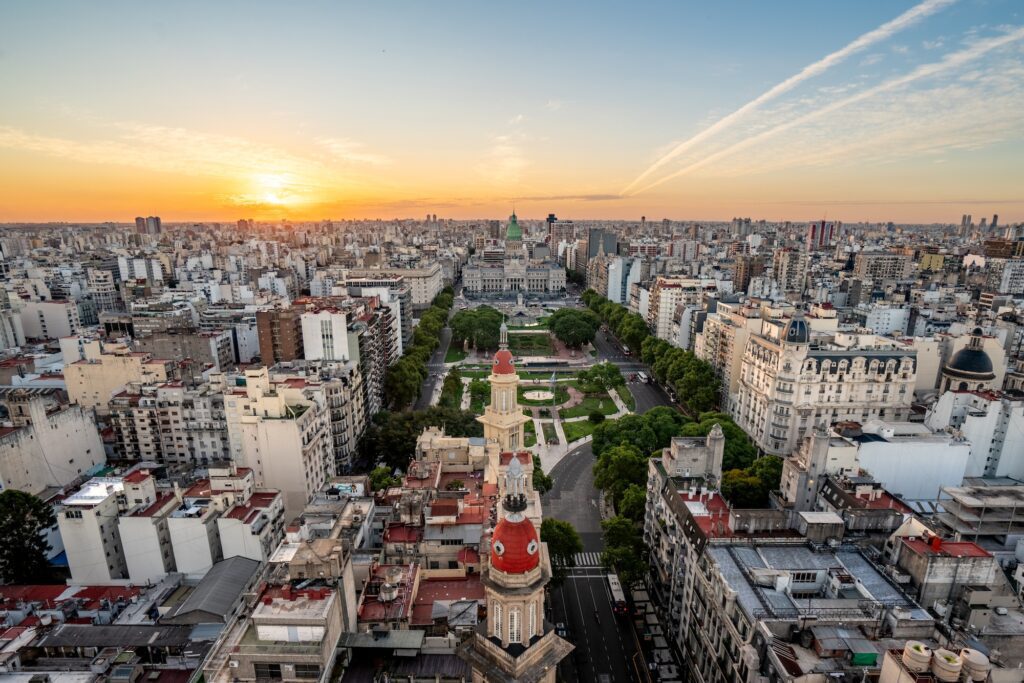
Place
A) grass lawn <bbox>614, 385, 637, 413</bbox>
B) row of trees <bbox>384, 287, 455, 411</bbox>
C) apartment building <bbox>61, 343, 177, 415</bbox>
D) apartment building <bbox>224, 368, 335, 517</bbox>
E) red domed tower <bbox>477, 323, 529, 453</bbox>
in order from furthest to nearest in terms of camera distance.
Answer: grass lawn <bbox>614, 385, 637, 413</bbox>, row of trees <bbox>384, 287, 455, 411</bbox>, apartment building <bbox>61, 343, 177, 415</bbox>, apartment building <bbox>224, 368, 335, 517</bbox>, red domed tower <bbox>477, 323, 529, 453</bbox>

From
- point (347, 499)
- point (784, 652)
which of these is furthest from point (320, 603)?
point (784, 652)

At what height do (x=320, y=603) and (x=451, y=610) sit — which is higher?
(x=320, y=603)

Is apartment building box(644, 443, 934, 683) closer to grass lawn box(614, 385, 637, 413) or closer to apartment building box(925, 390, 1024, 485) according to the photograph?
apartment building box(925, 390, 1024, 485)

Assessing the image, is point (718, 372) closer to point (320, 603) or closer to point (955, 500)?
point (955, 500)

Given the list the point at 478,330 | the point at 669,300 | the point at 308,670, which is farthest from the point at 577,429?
the point at 308,670

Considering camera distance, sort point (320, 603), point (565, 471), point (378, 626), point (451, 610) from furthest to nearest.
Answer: point (565, 471), point (451, 610), point (378, 626), point (320, 603)

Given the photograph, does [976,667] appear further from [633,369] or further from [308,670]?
[633,369]

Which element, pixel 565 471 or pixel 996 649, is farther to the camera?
pixel 565 471

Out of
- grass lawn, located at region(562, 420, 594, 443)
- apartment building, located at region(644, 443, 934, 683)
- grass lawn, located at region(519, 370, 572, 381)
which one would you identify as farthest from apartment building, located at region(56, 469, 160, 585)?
grass lawn, located at region(519, 370, 572, 381)
